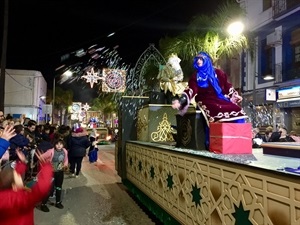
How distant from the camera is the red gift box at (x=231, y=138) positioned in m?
4.09

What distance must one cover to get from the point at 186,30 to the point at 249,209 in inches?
428

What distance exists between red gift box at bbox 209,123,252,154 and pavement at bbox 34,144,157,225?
2459mm

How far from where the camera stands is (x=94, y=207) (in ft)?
22.4

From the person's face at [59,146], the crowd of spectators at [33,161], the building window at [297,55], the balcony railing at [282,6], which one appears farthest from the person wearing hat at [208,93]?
the balcony railing at [282,6]

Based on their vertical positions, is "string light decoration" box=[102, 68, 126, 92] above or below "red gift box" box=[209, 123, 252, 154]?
above

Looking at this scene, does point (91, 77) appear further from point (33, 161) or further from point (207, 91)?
point (207, 91)

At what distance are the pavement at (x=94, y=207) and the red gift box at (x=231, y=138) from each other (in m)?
2.46

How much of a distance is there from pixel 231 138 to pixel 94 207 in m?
3.88

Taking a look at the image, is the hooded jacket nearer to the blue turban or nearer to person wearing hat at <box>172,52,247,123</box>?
person wearing hat at <box>172,52,247,123</box>

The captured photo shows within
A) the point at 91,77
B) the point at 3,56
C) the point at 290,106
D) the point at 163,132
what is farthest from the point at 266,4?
the point at 163,132

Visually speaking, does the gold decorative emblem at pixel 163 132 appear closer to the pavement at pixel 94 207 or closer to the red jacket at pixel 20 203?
the pavement at pixel 94 207

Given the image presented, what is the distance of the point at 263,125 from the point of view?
63.6 ft

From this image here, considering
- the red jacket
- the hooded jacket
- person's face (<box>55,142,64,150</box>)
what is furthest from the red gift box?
the hooded jacket

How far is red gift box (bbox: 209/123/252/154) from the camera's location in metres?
4.09
